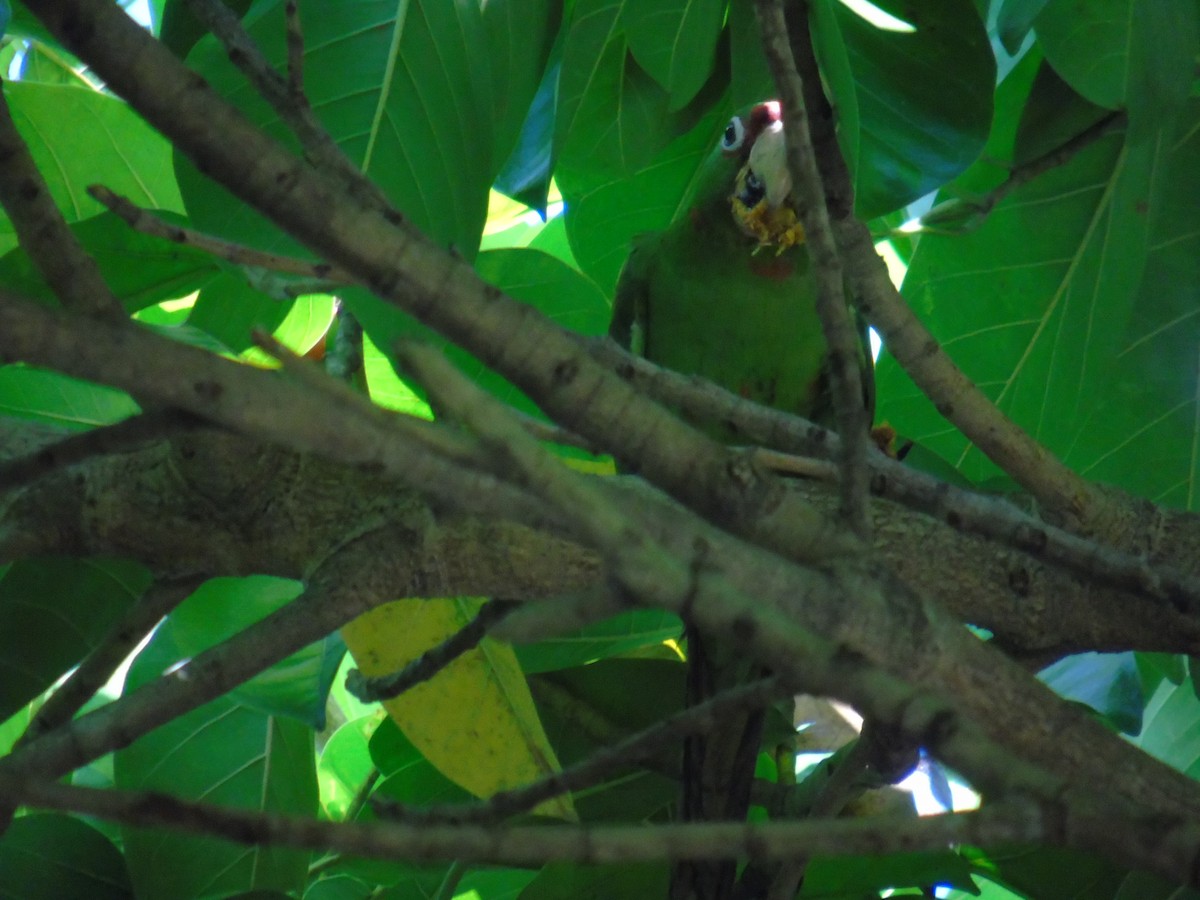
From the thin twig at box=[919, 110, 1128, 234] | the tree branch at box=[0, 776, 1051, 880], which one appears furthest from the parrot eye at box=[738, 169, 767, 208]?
the tree branch at box=[0, 776, 1051, 880]

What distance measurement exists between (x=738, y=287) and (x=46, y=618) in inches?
37.8

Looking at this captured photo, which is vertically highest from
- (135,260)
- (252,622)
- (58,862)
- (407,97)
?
(407,97)

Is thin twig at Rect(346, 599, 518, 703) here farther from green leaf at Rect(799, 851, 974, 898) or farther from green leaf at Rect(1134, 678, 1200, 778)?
green leaf at Rect(1134, 678, 1200, 778)

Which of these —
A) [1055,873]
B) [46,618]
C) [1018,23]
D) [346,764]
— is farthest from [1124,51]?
[346,764]

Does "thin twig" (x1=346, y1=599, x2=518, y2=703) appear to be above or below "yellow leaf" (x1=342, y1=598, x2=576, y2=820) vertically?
below

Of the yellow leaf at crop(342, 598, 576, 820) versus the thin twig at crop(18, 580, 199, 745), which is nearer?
the thin twig at crop(18, 580, 199, 745)

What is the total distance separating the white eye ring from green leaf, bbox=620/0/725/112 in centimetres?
29

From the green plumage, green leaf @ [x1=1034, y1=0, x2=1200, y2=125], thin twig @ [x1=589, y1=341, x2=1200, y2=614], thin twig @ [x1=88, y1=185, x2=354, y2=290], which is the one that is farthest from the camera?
the green plumage

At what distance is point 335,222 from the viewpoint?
1.23 ft

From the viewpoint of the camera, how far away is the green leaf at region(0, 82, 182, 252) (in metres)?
1.21

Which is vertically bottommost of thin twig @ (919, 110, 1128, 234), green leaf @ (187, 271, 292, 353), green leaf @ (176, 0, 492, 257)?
green leaf @ (187, 271, 292, 353)

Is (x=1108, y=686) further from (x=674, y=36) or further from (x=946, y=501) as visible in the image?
(x=674, y=36)

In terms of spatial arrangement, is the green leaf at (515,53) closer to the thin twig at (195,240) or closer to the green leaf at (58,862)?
the thin twig at (195,240)

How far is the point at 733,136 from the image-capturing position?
143 cm
